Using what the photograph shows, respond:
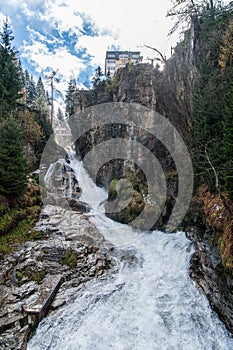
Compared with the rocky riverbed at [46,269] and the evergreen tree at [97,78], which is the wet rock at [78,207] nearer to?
the rocky riverbed at [46,269]

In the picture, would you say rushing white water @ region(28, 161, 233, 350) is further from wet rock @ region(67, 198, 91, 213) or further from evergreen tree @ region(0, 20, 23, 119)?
evergreen tree @ region(0, 20, 23, 119)

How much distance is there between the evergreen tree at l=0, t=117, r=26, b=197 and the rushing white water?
22.5 feet

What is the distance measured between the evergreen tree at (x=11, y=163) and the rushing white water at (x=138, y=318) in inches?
270

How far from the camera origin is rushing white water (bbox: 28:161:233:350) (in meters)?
6.57

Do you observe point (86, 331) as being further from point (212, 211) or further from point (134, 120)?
point (134, 120)

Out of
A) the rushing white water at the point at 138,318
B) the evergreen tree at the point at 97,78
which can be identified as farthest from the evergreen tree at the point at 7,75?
the rushing white water at the point at 138,318

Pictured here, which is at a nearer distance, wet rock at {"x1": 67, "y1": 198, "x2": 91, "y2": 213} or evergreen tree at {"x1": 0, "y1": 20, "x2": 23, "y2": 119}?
wet rock at {"x1": 67, "y1": 198, "x2": 91, "y2": 213}

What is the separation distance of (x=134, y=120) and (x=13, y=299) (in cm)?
1751

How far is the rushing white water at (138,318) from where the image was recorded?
6.57 metres

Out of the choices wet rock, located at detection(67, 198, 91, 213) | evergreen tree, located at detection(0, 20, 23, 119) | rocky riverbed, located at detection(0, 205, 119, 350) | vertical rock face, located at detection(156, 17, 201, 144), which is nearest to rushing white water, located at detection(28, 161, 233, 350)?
rocky riverbed, located at detection(0, 205, 119, 350)

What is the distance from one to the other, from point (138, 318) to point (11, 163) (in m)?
9.43

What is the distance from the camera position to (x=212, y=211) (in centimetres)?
1070

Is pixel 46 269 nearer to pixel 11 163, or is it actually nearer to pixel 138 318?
pixel 138 318

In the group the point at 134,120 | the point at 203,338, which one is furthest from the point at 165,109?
the point at 203,338
